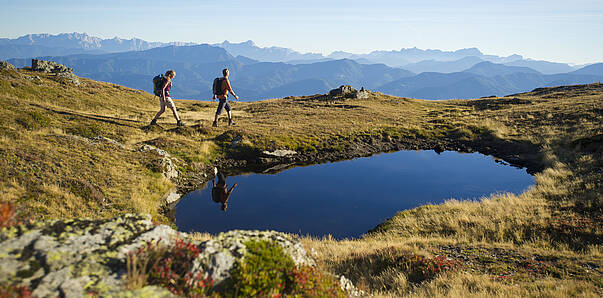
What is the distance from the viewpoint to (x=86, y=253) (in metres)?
4.79

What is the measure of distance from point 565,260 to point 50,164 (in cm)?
2015

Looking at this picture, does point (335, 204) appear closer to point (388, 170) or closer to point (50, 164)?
point (388, 170)

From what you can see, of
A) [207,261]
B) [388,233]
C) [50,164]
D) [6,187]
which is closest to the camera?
[207,261]

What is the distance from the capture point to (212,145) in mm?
23875

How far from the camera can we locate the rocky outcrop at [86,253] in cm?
405

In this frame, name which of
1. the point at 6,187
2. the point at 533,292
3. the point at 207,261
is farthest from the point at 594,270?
the point at 6,187

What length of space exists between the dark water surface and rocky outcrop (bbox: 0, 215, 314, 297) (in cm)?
877

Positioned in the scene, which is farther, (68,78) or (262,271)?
(68,78)

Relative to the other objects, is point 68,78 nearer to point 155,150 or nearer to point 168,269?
point 155,150

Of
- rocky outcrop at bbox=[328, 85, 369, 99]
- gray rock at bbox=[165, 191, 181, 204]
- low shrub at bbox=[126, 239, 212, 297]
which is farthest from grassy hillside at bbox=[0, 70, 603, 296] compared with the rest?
rocky outcrop at bbox=[328, 85, 369, 99]

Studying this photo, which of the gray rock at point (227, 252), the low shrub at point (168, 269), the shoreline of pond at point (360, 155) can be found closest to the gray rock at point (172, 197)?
the shoreline of pond at point (360, 155)

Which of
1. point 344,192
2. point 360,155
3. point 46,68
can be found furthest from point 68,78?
point 344,192

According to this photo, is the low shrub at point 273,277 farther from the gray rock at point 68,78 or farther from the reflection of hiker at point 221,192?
the gray rock at point 68,78

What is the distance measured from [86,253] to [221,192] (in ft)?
44.4
